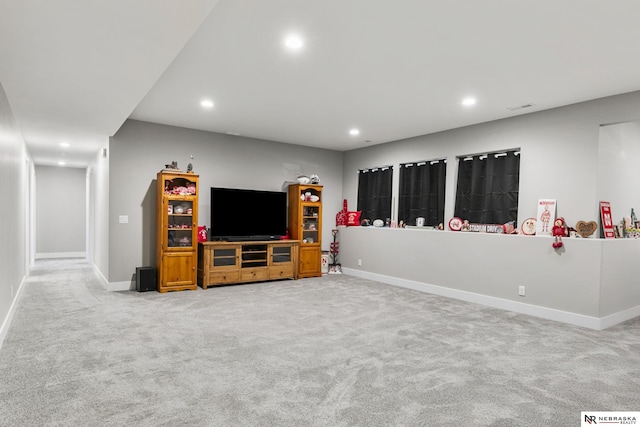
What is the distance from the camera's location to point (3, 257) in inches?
147

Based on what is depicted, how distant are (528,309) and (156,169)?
5985 mm

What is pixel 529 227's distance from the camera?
507 centimetres

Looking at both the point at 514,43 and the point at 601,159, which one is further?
the point at 601,159

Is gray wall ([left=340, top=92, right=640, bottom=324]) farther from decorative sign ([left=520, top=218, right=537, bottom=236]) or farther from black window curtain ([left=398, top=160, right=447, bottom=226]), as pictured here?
black window curtain ([left=398, top=160, right=447, bottom=226])

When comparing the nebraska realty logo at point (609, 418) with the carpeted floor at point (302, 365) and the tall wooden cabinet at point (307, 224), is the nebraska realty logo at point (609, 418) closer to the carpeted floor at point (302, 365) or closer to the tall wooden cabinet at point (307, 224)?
the carpeted floor at point (302, 365)

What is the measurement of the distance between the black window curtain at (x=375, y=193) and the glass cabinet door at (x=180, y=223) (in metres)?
3.64

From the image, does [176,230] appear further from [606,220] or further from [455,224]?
[606,220]

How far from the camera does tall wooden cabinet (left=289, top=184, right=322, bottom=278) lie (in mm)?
7316

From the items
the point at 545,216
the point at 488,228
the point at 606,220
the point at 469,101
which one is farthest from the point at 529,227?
the point at 469,101

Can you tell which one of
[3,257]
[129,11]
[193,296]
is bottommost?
[193,296]

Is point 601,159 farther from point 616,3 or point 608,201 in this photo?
point 616,3

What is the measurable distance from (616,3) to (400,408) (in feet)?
10.0

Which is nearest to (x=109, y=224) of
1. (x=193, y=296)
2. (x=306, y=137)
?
(x=193, y=296)

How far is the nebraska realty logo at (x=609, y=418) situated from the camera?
7.68 feet
